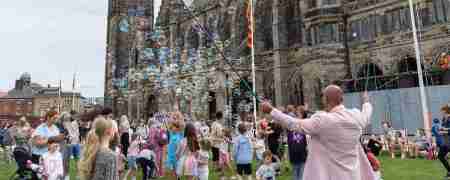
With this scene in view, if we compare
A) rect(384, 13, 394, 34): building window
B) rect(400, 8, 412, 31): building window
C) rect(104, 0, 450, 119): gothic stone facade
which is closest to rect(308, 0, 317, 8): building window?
rect(104, 0, 450, 119): gothic stone facade

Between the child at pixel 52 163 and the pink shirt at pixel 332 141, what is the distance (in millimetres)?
5340

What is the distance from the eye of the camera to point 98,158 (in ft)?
13.5

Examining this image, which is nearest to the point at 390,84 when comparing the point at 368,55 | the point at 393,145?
the point at 368,55

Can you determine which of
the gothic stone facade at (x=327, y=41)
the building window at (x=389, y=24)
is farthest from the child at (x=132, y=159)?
the building window at (x=389, y=24)

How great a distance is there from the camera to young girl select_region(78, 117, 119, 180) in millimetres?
4074

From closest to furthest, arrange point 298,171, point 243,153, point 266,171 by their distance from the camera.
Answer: point 298,171 < point 266,171 < point 243,153

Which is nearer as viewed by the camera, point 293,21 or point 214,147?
point 214,147

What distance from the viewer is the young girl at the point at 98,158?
4.07 m

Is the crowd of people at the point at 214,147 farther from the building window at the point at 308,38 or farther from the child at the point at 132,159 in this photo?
the building window at the point at 308,38

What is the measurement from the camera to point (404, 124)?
1994 centimetres

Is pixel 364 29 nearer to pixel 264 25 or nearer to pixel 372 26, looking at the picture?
pixel 372 26

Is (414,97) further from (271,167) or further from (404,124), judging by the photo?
(271,167)

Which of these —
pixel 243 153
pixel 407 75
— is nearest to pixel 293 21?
pixel 407 75

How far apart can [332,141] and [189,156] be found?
442 centimetres
